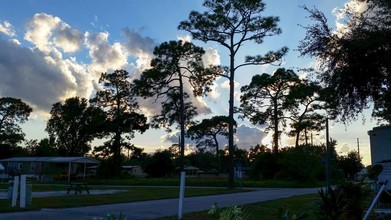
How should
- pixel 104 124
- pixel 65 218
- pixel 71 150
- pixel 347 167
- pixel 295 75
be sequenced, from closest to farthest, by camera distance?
pixel 65 218 → pixel 295 75 → pixel 347 167 → pixel 104 124 → pixel 71 150

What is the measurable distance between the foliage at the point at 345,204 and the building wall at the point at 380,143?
7.65 metres

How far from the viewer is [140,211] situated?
14.7 m

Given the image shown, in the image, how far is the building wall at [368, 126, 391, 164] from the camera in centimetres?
1440

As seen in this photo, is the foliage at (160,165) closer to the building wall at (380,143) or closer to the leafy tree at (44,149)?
the leafy tree at (44,149)

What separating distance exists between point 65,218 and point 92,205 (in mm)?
4073

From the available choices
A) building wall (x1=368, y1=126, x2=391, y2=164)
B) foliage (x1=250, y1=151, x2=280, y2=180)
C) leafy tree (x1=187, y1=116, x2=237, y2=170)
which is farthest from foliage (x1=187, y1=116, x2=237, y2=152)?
building wall (x1=368, y1=126, x2=391, y2=164)

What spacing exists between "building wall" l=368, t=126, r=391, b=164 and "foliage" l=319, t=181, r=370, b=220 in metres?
7.65

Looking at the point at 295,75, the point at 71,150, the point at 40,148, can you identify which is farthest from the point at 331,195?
the point at 40,148

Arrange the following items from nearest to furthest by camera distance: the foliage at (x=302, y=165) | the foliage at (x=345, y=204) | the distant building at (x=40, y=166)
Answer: the foliage at (x=345, y=204) < the foliage at (x=302, y=165) < the distant building at (x=40, y=166)

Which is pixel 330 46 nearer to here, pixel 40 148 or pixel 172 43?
pixel 172 43

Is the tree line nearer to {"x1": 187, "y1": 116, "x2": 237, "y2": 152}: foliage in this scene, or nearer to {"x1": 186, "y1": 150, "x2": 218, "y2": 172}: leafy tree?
{"x1": 187, "y1": 116, "x2": 237, "y2": 152}: foliage

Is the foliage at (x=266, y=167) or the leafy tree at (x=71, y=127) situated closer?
the foliage at (x=266, y=167)

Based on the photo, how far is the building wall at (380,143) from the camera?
1440cm

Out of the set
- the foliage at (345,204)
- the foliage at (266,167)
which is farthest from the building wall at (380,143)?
the foliage at (266,167)
